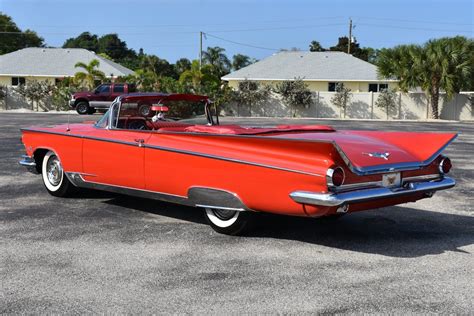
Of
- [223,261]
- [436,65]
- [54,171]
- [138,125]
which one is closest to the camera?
[223,261]

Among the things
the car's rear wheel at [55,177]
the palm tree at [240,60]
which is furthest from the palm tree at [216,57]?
the car's rear wheel at [55,177]

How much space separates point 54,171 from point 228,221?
3042mm

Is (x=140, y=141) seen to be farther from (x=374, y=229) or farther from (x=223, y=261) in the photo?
(x=374, y=229)

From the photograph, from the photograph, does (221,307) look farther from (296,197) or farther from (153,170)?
(153,170)

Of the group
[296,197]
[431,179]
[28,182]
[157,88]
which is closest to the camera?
[296,197]

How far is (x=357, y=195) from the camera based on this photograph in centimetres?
493

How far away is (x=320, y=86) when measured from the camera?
42125 mm

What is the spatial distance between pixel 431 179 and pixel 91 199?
428 centimetres

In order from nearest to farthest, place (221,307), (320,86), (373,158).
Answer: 1. (221,307)
2. (373,158)
3. (320,86)

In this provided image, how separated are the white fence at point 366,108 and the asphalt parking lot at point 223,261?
94.7 feet

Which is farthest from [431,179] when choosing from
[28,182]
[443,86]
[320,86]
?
[320,86]

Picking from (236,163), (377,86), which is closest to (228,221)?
(236,163)

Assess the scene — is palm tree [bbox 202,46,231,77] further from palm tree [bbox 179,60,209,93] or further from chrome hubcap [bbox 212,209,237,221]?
chrome hubcap [bbox 212,209,237,221]

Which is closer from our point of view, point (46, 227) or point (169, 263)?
point (169, 263)
